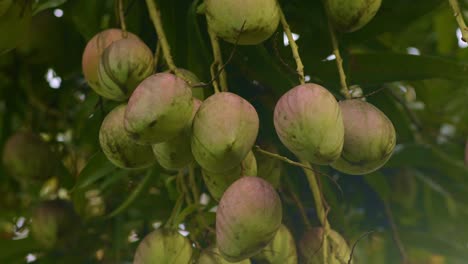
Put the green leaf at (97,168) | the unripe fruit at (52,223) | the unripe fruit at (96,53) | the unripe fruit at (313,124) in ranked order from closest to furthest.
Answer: the unripe fruit at (313,124), the unripe fruit at (96,53), the green leaf at (97,168), the unripe fruit at (52,223)

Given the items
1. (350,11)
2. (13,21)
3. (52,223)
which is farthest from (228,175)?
(52,223)

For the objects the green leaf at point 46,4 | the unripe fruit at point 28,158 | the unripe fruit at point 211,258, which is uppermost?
the green leaf at point 46,4

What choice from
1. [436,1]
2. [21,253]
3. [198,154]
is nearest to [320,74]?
[436,1]

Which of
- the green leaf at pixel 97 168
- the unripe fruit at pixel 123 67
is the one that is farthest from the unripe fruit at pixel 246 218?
the green leaf at pixel 97 168

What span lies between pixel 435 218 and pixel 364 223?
0.11 m

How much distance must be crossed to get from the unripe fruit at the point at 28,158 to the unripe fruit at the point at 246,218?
0.44 metres

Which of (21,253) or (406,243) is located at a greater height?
(21,253)

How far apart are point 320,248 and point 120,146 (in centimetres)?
18

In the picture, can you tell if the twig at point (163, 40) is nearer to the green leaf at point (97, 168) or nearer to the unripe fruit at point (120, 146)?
the unripe fruit at point (120, 146)

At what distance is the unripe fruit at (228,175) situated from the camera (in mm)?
548

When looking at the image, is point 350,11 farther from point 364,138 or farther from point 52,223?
point 52,223

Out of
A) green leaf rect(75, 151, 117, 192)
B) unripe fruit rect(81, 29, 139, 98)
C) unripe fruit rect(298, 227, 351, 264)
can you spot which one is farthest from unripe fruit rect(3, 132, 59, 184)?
unripe fruit rect(298, 227, 351, 264)

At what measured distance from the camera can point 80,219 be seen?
0.93 meters

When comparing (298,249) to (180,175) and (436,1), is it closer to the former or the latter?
(180,175)
